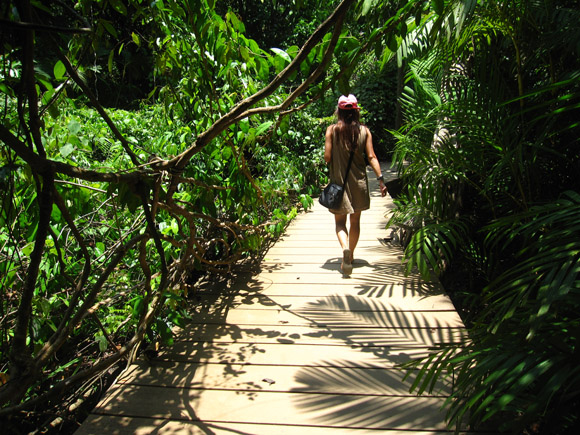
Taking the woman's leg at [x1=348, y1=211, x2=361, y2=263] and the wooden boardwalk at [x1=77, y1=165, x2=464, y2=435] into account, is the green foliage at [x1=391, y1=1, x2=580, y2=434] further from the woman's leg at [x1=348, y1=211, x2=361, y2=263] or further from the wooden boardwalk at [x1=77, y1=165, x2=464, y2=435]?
the woman's leg at [x1=348, y1=211, x2=361, y2=263]

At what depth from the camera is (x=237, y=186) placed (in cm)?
314

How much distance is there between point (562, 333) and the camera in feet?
5.14

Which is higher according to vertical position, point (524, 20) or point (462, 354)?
point (524, 20)

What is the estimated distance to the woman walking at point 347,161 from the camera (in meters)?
3.86

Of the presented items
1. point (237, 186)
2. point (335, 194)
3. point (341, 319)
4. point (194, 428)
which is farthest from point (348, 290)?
point (194, 428)

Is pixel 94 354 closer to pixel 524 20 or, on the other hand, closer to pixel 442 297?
pixel 442 297

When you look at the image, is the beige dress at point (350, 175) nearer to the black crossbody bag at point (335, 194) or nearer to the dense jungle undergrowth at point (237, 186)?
the black crossbody bag at point (335, 194)

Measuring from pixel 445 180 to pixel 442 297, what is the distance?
1094 millimetres

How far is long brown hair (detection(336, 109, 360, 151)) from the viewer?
3.86m

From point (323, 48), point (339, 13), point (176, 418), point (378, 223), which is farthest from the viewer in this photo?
point (378, 223)

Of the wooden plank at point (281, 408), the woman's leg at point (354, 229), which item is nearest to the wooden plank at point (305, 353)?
the wooden plank at point (281, 408)

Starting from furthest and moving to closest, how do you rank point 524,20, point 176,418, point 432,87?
point 432,87 → point 524,20 → point 176,418

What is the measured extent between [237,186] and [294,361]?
1.27 m

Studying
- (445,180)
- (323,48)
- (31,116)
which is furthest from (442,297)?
(31,116)
